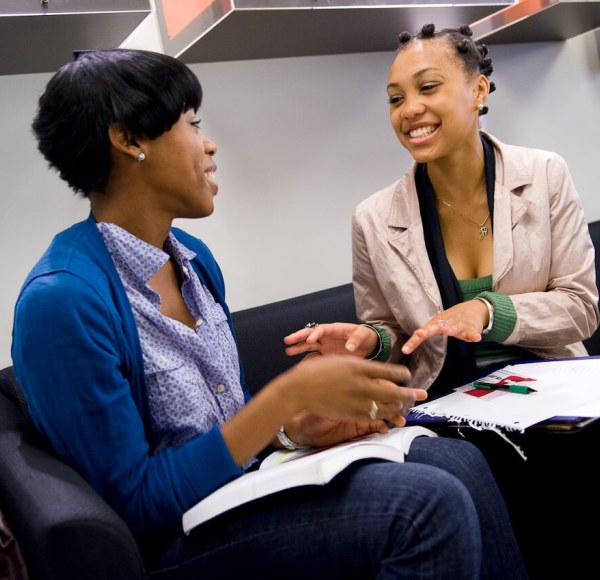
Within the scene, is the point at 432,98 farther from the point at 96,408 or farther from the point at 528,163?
the point at 96,408

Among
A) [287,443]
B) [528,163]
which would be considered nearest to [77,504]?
[287,443]

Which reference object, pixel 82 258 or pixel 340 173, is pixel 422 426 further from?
pixel 340 173

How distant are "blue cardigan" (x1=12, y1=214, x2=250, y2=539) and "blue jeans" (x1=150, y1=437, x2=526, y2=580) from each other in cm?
7

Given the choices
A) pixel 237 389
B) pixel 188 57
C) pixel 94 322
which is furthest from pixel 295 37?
pixel 94 322

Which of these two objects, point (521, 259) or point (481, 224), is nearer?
point (521, 259)

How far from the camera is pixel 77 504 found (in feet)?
3.05

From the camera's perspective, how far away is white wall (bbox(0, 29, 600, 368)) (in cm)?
199

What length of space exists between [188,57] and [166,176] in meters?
1.02

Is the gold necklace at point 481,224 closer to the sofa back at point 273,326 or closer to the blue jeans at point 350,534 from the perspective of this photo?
the sofa back at point 273,326

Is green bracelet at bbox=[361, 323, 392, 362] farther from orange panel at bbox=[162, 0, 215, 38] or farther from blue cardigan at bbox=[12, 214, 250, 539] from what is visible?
orange panel at bbox=[162, 0, 215, 38]

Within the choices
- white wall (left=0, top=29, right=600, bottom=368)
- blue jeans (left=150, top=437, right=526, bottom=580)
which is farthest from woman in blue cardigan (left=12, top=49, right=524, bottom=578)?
white wall (left=0, top=29, right=600, bottom=368)

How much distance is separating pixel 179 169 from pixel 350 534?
0.69m

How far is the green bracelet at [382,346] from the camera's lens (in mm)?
1732

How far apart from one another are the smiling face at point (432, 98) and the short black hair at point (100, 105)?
2.57ft
